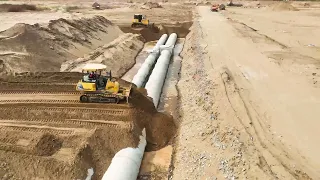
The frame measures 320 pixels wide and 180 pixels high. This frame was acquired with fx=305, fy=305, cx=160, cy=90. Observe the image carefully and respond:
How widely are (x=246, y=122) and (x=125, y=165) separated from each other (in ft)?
14.5

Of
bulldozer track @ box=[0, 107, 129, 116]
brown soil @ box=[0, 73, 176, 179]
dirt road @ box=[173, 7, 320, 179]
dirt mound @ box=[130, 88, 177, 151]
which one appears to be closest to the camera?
dirt road @ box=[173, 7, 320, 179]

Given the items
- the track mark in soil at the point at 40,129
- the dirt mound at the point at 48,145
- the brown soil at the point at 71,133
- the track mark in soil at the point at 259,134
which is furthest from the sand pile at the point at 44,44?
the track mark in soil at the point at 259,134

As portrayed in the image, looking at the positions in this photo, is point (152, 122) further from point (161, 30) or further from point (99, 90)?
point (161, 30)

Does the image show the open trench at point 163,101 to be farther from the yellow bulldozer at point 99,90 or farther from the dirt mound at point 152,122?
the yellow bulldozer at point 99,90

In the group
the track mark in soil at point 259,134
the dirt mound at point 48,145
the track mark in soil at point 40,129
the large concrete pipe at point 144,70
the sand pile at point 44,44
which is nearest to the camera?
the track mark in soil at point 259,134

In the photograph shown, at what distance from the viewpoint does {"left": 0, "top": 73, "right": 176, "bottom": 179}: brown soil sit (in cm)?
848

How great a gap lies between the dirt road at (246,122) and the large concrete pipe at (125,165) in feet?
4.00

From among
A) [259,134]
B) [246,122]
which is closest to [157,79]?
[246,122]

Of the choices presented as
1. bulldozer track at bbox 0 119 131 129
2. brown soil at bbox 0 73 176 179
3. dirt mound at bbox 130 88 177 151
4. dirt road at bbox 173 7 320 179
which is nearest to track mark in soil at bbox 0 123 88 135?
brown soil at bbox 0 73 176 179

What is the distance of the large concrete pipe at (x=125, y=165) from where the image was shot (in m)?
8.12

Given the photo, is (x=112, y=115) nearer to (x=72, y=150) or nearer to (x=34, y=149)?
(x=72, y=150)

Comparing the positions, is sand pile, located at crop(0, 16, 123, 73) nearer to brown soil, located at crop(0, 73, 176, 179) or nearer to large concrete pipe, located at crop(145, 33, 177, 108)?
brown soil, located at crop(0, 73, 176, 179)

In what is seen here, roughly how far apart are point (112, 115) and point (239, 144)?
463cm

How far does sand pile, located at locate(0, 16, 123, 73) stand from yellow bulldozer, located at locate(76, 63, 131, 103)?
5.29 m
